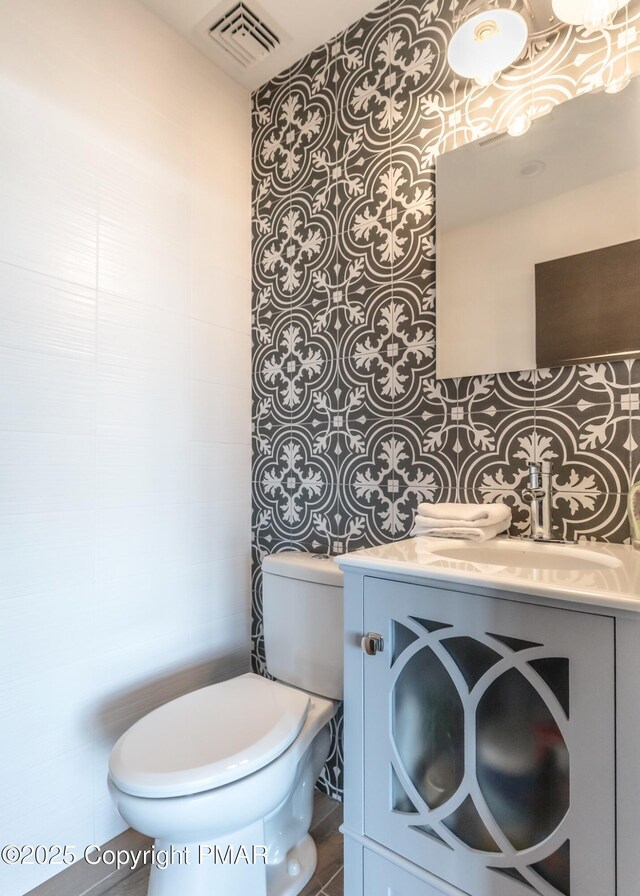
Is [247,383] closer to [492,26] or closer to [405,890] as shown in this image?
[492,26]

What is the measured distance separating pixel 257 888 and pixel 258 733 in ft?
1.19

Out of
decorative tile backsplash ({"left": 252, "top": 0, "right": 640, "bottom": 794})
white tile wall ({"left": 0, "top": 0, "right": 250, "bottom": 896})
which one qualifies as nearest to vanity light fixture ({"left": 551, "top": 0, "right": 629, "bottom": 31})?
decorative tile backsplash ({"left": 252, "top": 0, "right": 640, "bottom": 794})

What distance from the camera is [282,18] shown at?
4.94 ft

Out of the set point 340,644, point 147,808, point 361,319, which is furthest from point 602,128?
point 147,808

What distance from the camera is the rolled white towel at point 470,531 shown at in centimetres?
113

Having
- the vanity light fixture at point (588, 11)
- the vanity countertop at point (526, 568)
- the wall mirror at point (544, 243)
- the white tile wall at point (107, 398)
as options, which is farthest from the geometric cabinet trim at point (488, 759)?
the vanity light fixture at point (588, 11)

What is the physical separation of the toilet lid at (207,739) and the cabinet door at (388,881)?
0.26m

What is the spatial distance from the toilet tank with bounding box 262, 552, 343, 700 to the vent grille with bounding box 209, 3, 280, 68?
5.47 ft

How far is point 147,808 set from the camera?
3.01 feet

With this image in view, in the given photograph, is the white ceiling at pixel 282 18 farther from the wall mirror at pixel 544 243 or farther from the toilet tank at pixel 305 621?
the toilet tank at pixel 305 621

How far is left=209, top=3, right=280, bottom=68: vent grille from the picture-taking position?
59.4 inches

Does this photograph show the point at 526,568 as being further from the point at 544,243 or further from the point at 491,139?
the point at 491,139

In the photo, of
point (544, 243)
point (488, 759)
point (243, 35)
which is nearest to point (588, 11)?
point (544, 243)

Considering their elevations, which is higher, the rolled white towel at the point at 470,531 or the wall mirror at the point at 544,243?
the wall mirror at the point at 544,243
